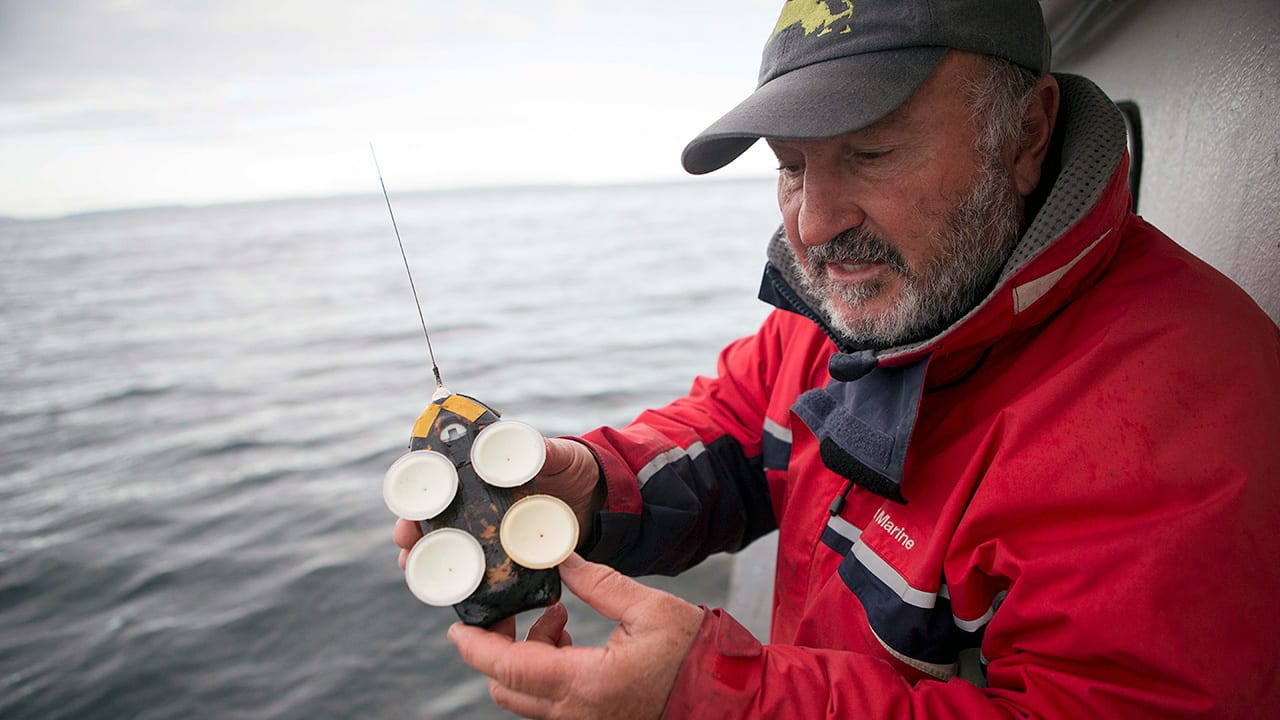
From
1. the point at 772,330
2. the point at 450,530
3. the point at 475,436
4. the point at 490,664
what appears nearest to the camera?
the point at 490,664

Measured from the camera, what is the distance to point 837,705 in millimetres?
1409

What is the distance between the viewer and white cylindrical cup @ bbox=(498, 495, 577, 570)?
1.69m

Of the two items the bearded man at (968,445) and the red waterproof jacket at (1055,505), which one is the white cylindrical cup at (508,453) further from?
the red waterproof jacket at (1055,505)

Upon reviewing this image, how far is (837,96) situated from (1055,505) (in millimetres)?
991

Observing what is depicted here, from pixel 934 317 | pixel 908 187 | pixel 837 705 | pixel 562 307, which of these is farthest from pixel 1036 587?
pixel 562 307

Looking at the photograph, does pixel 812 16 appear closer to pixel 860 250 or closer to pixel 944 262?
pixel 860 250

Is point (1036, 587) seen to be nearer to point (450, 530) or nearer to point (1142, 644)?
point (1142, 644)

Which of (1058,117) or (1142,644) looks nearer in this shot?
(1142,644)

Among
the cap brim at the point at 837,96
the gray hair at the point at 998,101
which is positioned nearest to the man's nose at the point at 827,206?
the cap brim at the point at 837,96

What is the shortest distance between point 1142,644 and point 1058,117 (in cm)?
134

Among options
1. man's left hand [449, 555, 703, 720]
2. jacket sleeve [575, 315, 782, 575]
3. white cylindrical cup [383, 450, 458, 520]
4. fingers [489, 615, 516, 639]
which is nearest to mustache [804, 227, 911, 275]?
jacket sleeve [575, 315, 782, 575]

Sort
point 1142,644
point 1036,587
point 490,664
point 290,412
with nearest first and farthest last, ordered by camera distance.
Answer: point 1142,644 < point 1036,587 < point 490,664 < point 290,412

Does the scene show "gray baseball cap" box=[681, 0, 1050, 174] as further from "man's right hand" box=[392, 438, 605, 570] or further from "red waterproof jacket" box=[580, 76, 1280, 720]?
"man's right hand" box=[392, 438, 605, 570]

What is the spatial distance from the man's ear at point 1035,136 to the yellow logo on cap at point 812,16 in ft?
1.76
